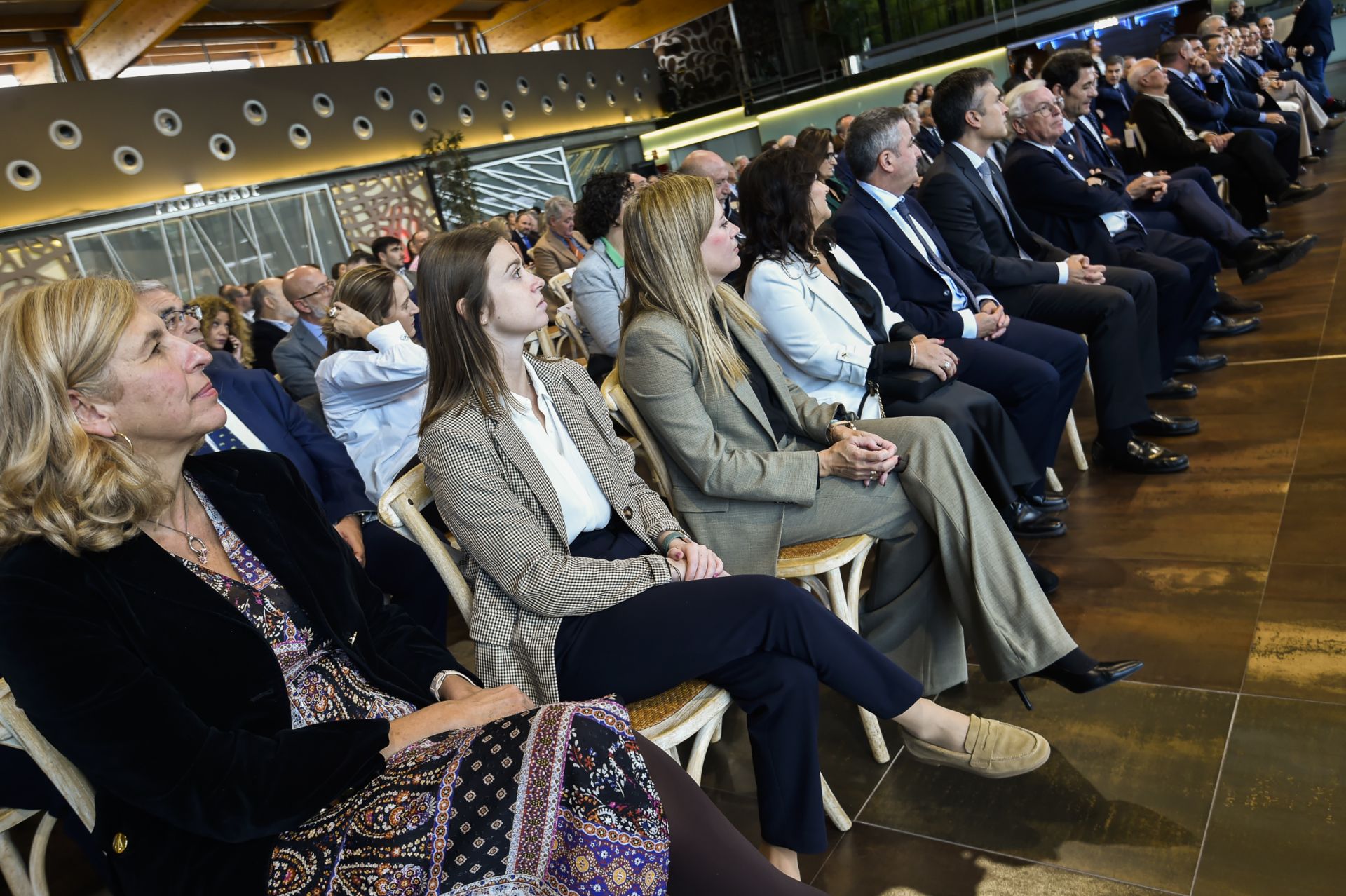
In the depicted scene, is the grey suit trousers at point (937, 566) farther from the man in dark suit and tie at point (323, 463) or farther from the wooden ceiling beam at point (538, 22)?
the wooden ceiling beam at point (538, 22)

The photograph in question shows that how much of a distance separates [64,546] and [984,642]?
1.72 meters

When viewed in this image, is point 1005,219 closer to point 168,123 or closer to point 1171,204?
point 1171,204

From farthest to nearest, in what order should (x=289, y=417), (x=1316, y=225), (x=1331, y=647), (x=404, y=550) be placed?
(x=1316, y=225), (x=289, y=417), (x=404, y=550), (x=1331, y=647)

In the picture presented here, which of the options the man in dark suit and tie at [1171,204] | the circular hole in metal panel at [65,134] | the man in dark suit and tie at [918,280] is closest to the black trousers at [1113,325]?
the man in dark suit and tie at [918,280]

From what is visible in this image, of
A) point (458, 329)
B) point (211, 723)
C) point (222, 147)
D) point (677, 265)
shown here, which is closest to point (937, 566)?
point (677, 265)

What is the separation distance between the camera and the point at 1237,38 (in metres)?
8.32

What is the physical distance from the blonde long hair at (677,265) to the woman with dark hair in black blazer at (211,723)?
3.51 ft

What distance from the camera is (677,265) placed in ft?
7.39

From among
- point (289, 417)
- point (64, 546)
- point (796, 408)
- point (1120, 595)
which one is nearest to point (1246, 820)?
point (1120, 595)

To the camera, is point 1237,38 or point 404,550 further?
point 1237,38

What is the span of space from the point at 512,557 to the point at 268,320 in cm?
486

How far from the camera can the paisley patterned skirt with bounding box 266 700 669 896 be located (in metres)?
1.16

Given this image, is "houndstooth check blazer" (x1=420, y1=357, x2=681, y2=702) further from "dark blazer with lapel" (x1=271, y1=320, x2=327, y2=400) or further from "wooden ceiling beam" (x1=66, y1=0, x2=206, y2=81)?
"wooden ceiling beam" (x1=66, y1=0, x2=206, y2=81)

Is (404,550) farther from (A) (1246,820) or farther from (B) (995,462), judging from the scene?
(A) (1246,820)
